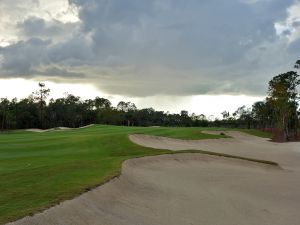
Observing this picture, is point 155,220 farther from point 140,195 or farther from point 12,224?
point 12,224

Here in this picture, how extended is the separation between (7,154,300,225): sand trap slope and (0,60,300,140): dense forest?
60.4m

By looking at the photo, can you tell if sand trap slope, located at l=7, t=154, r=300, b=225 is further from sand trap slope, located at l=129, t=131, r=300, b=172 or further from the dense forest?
the dense forest

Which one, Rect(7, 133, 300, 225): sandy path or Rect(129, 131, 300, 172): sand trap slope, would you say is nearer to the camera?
Rect(7, 133, 300, 225): sandy path

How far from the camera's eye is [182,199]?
14328 mm

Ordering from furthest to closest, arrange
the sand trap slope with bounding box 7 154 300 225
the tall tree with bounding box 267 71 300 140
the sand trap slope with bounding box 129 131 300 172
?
the tall tree with bounding box 267 71 300 140, the sand trap slope with bounding box 129 131 300 172, the sand trap slope with bounding box 7 154 300 225

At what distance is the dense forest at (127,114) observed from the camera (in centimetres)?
8056

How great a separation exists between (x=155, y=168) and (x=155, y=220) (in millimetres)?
9806

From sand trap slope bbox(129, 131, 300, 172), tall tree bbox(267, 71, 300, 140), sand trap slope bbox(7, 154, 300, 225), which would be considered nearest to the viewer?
sand trap slope bbox(7, 154, 300, 225)

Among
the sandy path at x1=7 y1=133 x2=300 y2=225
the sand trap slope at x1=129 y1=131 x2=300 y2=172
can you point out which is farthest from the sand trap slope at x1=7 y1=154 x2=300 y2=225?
the sand trap slope at x1=129 y1=131 x2=300 y2=172

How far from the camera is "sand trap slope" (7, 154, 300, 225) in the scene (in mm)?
10438

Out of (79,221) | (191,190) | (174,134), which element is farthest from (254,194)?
(174,134)

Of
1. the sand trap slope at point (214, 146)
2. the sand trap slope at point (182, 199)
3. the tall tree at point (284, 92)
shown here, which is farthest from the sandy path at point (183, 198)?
the tall tree at point (284, 92)

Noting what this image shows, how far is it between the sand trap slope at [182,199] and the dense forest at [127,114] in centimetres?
6039

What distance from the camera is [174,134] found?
47.9m
